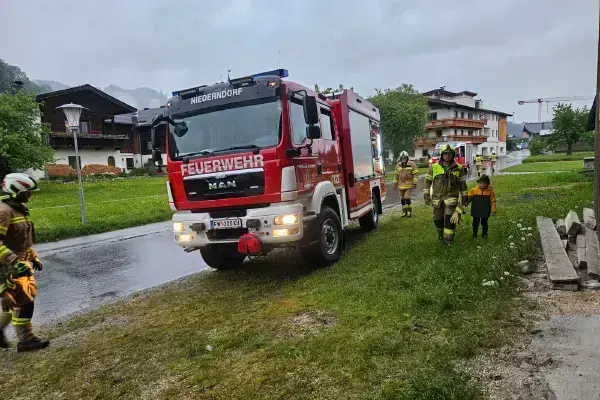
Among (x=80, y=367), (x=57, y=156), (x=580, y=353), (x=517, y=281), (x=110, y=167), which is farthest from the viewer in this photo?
(x=110, y=167)

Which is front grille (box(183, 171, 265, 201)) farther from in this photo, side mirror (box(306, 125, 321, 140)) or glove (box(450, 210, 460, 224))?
glove (box(450, 210, 460, 224))

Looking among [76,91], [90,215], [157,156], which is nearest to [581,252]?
[157,156]

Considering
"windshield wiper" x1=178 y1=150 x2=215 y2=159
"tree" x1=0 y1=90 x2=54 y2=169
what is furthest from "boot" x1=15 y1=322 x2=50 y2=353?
"tree" x1=0 y1=90 x2=54 y2=169

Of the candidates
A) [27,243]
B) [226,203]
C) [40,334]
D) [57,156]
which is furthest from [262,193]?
[57,156]

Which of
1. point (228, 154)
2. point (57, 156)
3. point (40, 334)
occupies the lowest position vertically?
point (40, 334)

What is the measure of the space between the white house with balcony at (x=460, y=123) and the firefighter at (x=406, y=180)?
169 feet

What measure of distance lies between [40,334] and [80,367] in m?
1.59

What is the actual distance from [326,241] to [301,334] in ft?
9.15

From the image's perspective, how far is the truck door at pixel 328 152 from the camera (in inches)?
276

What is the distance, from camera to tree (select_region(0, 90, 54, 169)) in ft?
77.4

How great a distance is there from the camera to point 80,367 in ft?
13.0

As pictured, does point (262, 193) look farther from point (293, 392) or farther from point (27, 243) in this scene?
point (293, 392)

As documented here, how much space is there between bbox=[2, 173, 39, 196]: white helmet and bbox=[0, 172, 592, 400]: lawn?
1.70 m

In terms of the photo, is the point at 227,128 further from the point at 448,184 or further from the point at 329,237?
the point at 448,184
